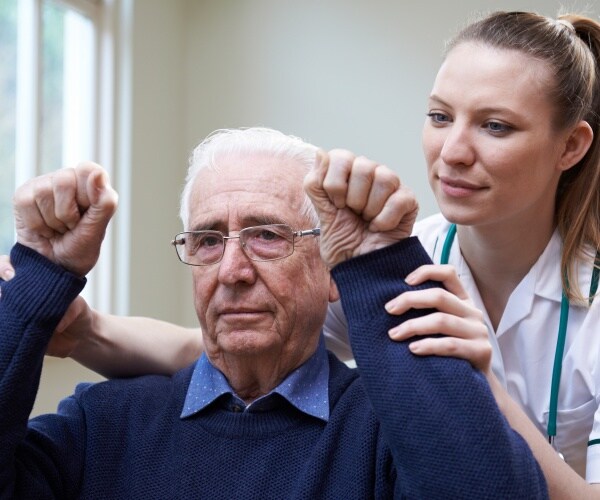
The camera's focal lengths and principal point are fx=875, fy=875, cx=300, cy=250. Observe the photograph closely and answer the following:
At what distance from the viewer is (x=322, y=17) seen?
4.39m

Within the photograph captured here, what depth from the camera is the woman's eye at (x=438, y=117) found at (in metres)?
1.73

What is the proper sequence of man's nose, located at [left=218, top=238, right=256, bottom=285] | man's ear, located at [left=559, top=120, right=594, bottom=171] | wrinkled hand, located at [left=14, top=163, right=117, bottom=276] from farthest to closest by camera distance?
man's ear, located at [left=559, top=120, right=594, bottom=171] < man's nose, located at [left=218, top=238, right=256, bottom=285] < wrinkled hand, located at [left=14, top=163, right=117, bottom=276]

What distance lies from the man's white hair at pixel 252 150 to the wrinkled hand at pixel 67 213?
1.08 feet

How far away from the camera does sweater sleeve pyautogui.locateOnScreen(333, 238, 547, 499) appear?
1057 mm

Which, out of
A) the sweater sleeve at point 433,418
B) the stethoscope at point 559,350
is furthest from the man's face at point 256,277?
the stethoscope at point 559,350

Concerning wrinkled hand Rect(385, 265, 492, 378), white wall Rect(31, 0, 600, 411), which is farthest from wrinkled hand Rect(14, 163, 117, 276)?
white wall Rect(31, 0, 600, 411)

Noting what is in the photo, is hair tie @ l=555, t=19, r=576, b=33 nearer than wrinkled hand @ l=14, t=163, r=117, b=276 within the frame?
No

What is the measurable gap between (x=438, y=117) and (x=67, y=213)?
0.82 m

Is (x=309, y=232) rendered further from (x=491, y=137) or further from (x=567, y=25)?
(x=567, y=25)

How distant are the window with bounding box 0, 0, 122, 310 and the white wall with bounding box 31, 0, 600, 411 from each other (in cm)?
16

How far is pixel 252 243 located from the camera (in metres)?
1.48

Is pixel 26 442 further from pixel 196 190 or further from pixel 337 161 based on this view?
pixel 337 161

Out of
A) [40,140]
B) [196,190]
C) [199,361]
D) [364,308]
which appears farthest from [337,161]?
[40,140]

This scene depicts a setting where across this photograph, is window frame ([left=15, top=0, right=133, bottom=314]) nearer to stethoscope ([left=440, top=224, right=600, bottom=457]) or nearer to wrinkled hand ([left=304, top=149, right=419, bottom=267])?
stethoscope ([left=440, top=224, right=600, bottom=457])
